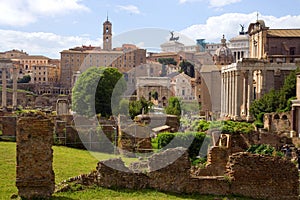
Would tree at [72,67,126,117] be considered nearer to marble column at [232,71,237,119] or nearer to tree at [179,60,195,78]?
marble column at [232,71,237,119]

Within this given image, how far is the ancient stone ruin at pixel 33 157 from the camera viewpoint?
9.70 meters

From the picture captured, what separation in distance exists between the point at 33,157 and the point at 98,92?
3393 centimetres

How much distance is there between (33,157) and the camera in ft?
32.0

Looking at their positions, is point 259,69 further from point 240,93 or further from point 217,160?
point 217,160

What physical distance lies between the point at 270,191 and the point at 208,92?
177 feet

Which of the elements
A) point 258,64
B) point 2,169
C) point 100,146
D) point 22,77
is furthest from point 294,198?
point 22,77

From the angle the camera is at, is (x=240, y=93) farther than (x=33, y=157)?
Yes

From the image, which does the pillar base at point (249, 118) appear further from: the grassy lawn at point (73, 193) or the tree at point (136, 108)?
the grassy lawn at point (73, 193)

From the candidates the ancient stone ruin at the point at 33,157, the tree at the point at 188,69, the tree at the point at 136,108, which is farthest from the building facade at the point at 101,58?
the ancient stone ruin at the point at 33,157

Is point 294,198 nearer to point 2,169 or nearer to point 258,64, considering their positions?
point 2,169

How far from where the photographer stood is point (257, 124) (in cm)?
3591

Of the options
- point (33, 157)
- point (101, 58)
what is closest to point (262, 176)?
point (33, 157)

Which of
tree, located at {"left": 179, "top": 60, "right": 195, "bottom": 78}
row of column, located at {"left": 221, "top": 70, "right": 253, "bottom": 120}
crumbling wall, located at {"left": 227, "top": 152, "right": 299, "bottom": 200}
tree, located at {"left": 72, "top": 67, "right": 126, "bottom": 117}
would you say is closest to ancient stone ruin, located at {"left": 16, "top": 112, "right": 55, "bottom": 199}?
crumbling wall, located at {"left": 227, "top": 152, "right": 299, "bottom": 200}

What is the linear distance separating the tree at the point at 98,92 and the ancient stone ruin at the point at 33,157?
30.0 meters
